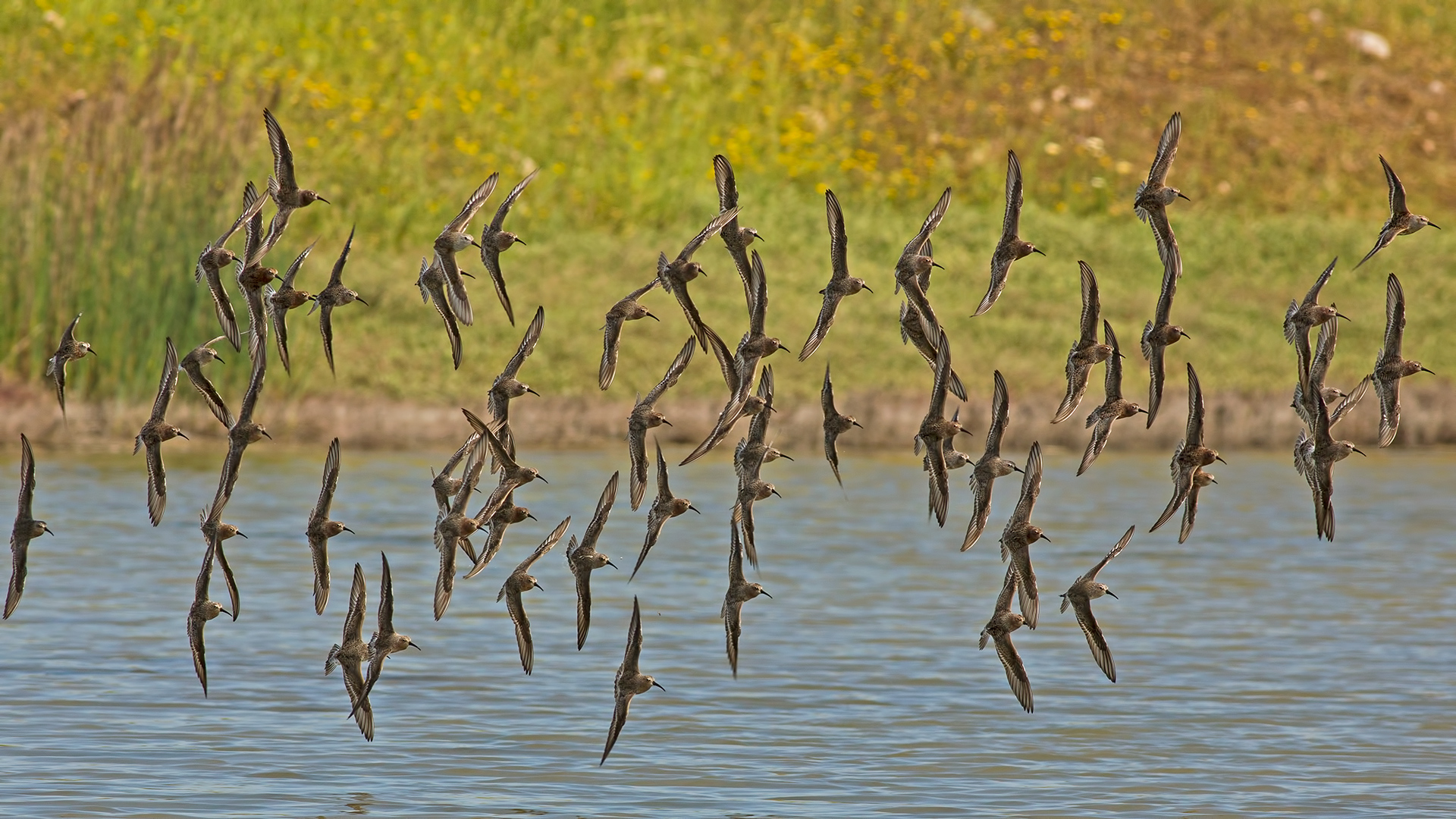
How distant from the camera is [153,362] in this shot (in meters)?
17.4

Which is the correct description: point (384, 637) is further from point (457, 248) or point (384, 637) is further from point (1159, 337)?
point (1159, 337)

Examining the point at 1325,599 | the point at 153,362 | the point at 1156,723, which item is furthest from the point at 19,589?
the point at 153,362

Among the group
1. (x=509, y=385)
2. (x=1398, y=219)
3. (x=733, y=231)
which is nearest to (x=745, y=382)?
(x=733, y=231)

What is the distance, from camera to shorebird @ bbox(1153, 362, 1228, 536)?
607 cm

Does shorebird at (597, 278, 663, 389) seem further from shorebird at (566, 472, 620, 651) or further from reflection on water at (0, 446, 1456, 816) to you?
reflection on water at (0, 446, 1456, 816)

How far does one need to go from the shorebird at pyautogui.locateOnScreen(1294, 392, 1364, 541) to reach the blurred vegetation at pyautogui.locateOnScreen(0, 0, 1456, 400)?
39.3 feet

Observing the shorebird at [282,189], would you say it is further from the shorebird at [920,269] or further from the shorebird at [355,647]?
the shorebird at [920,269]

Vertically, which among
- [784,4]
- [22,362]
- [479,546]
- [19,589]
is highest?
[784,4]

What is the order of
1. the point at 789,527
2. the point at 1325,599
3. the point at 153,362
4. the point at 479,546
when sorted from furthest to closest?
the point at 479,546 → the point at 153,362 → the point at 789,527 → the point at 1325,599

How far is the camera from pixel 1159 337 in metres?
6.13

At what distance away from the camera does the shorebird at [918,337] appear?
6223 millimetres

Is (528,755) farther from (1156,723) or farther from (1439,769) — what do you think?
(1439,769)

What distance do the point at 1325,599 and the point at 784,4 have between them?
59.7ft

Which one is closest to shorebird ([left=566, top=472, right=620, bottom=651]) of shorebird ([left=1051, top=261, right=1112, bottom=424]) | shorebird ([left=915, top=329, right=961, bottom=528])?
shorebird ([left=915, top=329, right=961, bottom=528])
